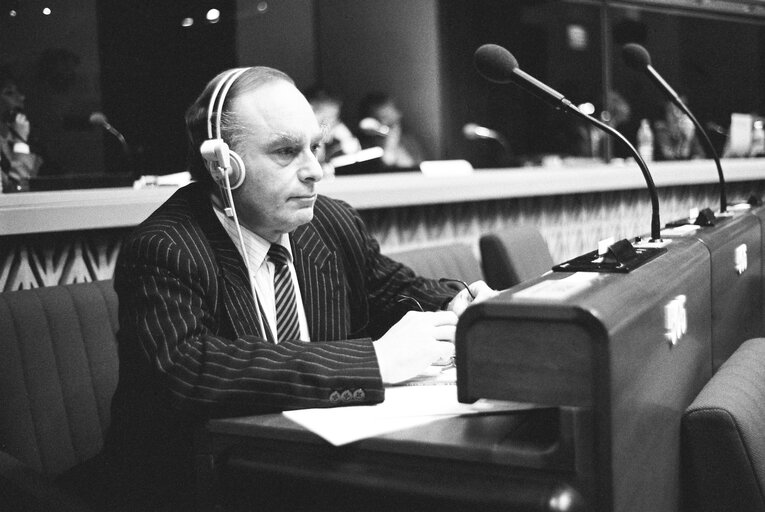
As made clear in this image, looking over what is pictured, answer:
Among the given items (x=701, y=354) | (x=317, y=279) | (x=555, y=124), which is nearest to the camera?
(x=701, y=354)

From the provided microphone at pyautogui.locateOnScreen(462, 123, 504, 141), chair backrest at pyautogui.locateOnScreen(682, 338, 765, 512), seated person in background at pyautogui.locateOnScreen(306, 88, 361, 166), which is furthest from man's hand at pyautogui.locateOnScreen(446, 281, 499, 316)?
microphone at pyautogui.locateOnScreen(462, 123, 504, 141)

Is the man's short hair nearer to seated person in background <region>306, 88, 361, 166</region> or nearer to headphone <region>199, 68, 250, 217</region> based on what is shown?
headphone <region>199, 68, 250, 217</region>

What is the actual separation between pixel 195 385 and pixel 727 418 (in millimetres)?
673

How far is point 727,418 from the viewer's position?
98cm

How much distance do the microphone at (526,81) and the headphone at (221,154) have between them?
1.40ft

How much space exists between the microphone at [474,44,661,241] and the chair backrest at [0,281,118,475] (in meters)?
0.89

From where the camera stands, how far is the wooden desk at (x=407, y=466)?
87 centimetres

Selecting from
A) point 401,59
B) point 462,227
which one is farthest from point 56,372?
point 401,59

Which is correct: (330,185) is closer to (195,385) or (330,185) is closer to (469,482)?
(195,385)

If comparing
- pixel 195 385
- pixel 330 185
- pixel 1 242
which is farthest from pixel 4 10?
pixel 195 385

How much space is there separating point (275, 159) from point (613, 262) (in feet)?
1.97

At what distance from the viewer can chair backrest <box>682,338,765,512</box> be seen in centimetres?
98

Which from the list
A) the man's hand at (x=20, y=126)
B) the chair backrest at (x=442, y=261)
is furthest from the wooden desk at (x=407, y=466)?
the man's hand at (x=20, y=126)

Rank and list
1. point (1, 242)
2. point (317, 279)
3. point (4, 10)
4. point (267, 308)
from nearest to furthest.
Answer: point (267, 308)
point (317, 279)
point (1, 242)
point (4, 10)
